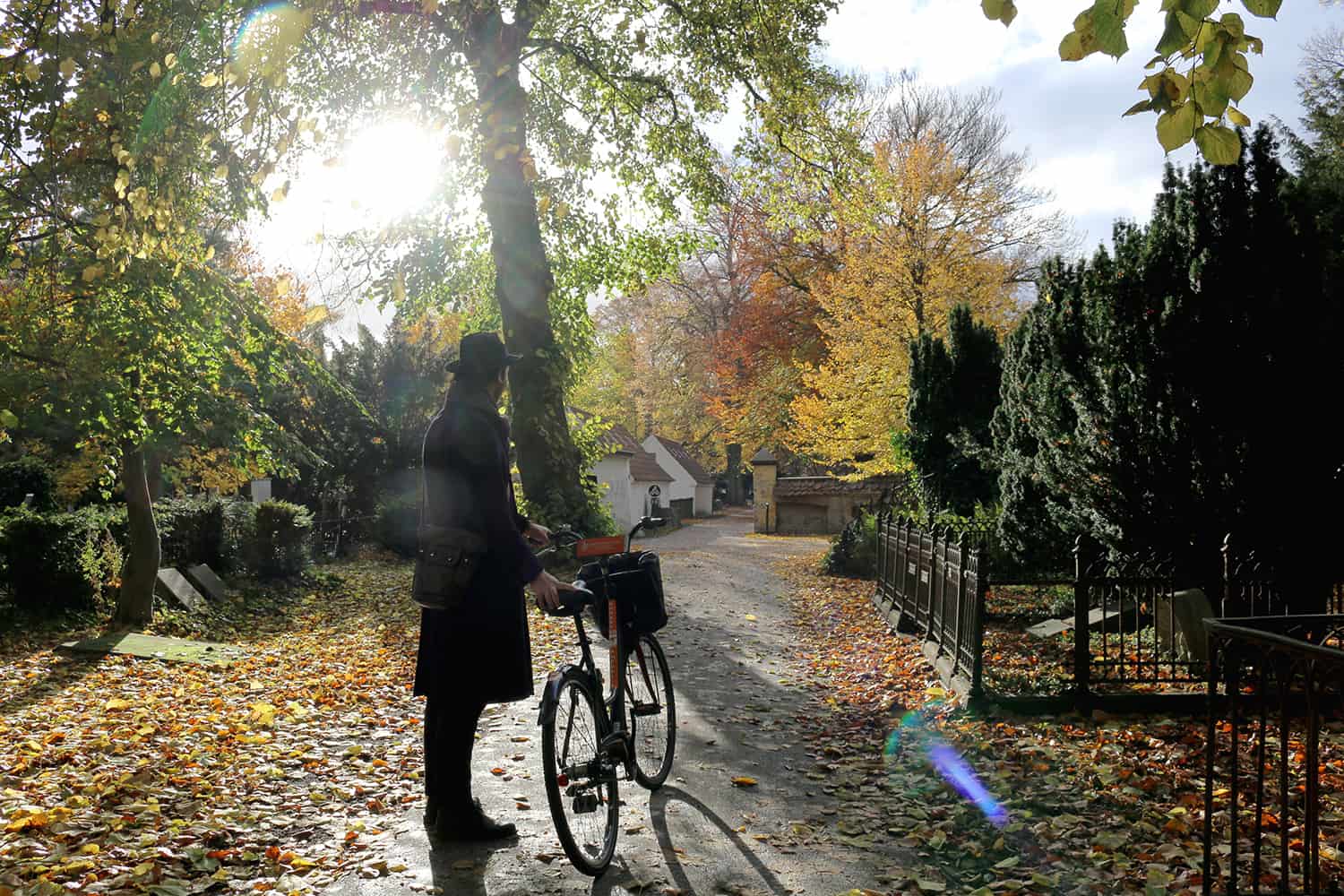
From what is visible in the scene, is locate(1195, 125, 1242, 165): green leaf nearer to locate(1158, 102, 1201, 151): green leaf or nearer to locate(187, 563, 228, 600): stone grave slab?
locate(1158, 102, 1201, 151): green leaf

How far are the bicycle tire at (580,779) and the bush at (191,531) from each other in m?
11.5

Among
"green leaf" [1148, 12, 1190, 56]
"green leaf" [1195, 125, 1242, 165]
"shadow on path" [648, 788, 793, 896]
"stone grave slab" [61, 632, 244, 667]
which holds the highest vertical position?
"green leaf" [1148, 12, 1190, 56]

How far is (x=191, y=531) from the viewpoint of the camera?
14.0 m

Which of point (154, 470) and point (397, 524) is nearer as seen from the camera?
point (154, 470)

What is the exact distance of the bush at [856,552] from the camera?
17.8m

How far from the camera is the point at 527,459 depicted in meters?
15.5

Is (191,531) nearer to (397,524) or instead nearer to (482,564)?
(397,524)

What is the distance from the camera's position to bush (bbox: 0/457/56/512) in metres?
18.5

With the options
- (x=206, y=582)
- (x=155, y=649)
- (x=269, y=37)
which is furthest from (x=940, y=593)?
(x=206, y=582)

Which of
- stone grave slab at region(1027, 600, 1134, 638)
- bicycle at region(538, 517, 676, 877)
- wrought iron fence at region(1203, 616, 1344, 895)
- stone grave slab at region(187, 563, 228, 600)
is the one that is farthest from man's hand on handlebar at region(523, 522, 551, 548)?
stone grave slab at region(187, 563, 228, 600)

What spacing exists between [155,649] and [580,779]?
7337mm

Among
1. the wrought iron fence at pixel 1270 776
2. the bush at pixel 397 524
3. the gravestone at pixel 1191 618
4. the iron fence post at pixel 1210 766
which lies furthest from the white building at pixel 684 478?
the iron fence post at pixel 1210 766

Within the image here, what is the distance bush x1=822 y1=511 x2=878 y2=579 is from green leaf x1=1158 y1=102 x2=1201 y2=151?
1499 cm

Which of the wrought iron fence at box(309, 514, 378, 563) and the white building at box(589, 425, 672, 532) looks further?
the white building at box(589, 425, 672, 532)
